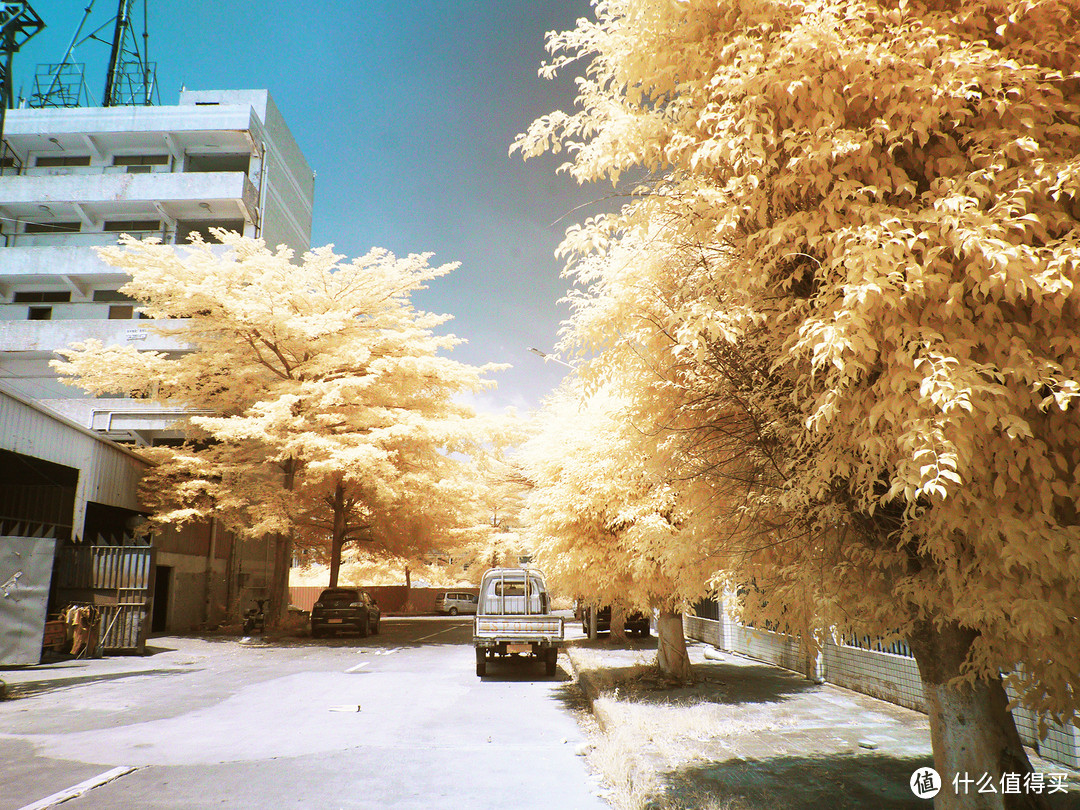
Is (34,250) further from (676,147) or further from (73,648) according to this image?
(676,147)

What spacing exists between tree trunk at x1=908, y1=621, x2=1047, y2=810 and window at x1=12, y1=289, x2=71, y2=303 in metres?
40.8

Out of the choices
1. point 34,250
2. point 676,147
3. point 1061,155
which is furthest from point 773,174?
point 34,250

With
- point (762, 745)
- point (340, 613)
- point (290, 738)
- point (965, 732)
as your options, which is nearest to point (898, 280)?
point (965, 732)

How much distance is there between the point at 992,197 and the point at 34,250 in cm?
4023

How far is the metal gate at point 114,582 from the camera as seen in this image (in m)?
17.2

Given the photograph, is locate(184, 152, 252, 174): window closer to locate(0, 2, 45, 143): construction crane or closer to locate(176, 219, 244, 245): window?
locate(176, 219, 244, 245): window

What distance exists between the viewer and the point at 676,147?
14.1 feet

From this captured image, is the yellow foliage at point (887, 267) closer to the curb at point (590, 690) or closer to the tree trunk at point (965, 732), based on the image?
the tree trunk at point (965, 732)

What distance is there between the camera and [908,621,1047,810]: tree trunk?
4.23 meters

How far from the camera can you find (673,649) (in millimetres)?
12234

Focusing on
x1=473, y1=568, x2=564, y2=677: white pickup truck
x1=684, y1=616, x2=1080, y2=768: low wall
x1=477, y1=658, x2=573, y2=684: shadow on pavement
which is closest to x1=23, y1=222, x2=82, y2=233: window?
x1=477, y1=658, x2=573, y2=684: shadow on pavement

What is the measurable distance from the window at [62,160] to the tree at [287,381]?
1662 cm

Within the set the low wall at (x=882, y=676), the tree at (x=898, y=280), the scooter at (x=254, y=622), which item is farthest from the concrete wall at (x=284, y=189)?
the tree at (x=898, y=280)

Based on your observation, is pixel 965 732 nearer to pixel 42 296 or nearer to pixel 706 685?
pixel 706 685
